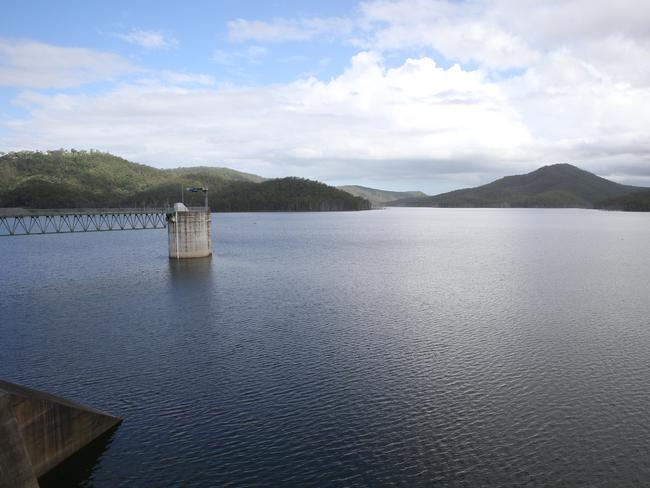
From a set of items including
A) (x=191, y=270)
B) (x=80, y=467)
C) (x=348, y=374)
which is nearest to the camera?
(x=80, y=467)

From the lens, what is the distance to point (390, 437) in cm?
2542

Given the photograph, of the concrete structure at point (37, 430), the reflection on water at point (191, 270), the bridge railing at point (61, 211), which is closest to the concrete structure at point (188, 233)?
the reflection on water at point (191, 270)

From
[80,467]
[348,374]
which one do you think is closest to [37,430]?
[80,467]

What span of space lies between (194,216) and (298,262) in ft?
72.1

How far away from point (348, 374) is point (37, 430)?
19147 millimetres

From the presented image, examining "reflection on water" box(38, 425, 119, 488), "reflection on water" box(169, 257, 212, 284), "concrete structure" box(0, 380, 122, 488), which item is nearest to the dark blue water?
"reflection on water" box(38, 425, 119, 488)

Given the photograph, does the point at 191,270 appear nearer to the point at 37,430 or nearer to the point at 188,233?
the point at 188,233

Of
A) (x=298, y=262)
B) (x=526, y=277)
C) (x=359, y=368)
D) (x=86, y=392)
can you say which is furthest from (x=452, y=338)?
(x=298, y=262)

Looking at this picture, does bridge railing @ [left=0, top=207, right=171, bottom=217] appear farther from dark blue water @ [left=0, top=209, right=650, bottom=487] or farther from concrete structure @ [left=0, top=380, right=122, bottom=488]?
concrete structure @ [left=0, top=380, right=122, bottom=488]

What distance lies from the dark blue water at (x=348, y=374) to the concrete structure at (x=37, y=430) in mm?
1551

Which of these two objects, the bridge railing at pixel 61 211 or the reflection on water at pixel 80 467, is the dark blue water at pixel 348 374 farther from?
the bridge railing at pixel 61 211

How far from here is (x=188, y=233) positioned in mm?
93938

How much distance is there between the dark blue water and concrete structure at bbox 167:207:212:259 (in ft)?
71.2

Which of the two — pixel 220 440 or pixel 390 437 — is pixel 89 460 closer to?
pixel 220 440
